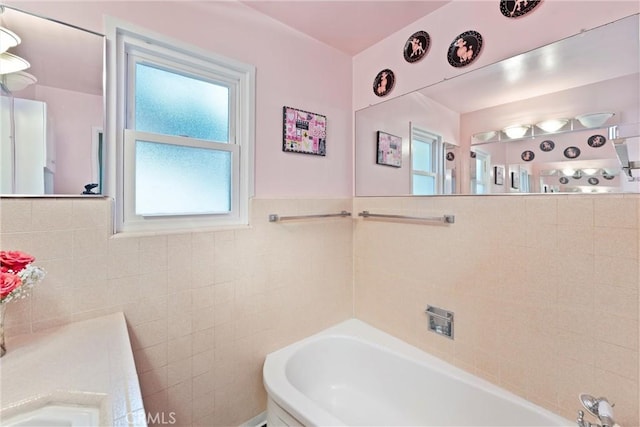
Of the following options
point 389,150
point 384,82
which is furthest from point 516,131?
point 384,82

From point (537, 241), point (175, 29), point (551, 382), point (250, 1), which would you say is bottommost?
point (551, 382)

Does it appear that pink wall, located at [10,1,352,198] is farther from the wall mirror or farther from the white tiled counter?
the white tiled counter

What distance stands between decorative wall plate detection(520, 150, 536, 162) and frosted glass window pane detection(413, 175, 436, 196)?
0.47 meters

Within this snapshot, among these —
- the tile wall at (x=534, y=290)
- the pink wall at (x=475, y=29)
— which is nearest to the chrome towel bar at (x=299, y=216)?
the tile wall at (x=534, y=290)

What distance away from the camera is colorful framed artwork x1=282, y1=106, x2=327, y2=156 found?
1766mm

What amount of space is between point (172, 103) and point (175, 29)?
0.35 metres

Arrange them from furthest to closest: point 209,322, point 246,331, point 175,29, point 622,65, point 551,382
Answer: point 246,331, point 209,322, point 175,29, point 551,382, point 622,65

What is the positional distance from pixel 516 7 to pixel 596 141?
29.0 inches

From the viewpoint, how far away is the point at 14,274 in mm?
884

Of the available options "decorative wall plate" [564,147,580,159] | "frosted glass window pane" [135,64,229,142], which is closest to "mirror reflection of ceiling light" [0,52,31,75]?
"frosted glass window pane" [135,64,229,142]

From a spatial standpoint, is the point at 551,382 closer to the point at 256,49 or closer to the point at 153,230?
the point at 153,230

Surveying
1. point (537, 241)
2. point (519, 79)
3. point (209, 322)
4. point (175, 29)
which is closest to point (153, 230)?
point (209, 322)

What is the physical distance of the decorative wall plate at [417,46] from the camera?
168 centimetres

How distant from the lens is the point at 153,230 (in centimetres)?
135
